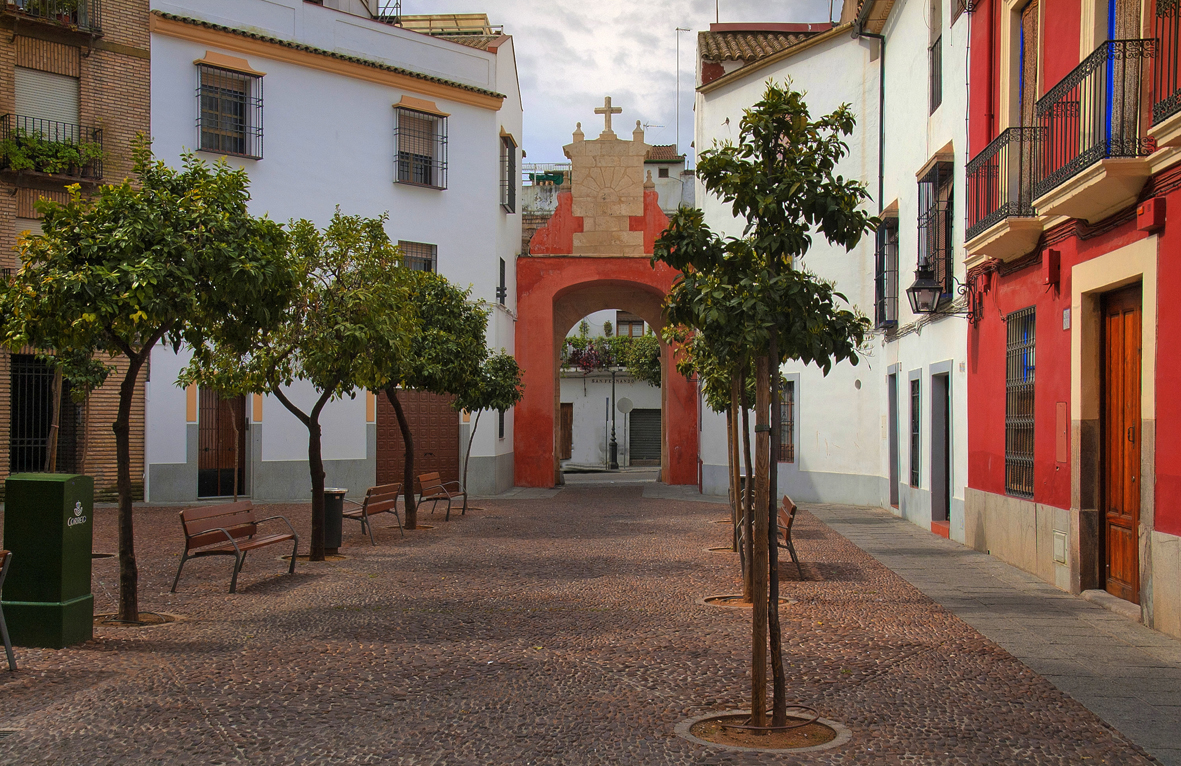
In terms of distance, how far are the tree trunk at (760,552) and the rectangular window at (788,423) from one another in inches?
643

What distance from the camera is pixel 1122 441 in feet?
29.1

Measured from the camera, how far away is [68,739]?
491cm

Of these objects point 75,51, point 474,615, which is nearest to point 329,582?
point 474,615

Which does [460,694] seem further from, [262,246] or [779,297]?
[262,246]

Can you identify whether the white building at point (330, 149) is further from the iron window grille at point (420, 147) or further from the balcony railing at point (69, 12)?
the balcony railing at point (69, 12)

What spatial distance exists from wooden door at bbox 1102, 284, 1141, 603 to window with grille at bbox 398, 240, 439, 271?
1593cm

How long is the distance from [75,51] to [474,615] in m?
16.0

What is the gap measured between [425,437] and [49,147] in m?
9.44

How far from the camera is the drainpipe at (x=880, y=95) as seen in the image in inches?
749

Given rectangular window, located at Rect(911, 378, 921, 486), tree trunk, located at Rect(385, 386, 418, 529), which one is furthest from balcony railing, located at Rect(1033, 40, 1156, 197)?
tree trunk, located at Rect(385, 386, 418, 529)

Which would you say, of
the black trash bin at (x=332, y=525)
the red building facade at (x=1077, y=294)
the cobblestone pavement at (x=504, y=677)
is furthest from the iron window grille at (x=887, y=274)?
the black trash bin at (x=332, y=525)

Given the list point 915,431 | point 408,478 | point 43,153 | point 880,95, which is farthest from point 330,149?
point 915,431

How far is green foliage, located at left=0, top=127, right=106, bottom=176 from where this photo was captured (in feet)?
59.2

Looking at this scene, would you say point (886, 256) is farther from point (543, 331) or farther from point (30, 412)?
point (30, 412)
